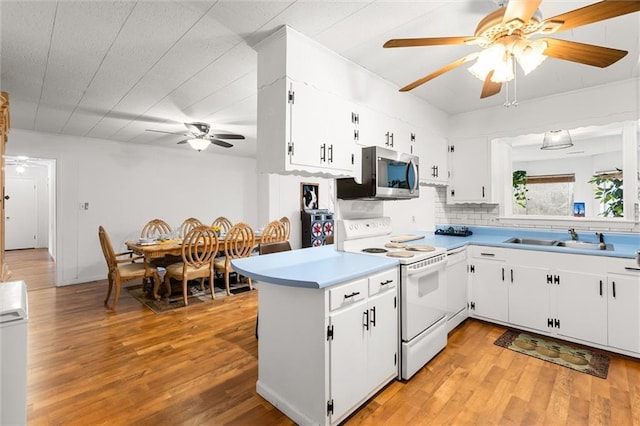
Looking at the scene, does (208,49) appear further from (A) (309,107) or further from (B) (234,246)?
(B) (234,246)

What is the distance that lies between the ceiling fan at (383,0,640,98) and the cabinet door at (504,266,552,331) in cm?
178

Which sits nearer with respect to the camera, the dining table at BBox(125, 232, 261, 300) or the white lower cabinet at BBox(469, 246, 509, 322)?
the white lower cabinet at BBox(469, 246, 509, 322)

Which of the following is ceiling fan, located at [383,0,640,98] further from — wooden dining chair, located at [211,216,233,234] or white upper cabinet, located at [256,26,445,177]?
wooden dining chair, located at [211,216,233,234]

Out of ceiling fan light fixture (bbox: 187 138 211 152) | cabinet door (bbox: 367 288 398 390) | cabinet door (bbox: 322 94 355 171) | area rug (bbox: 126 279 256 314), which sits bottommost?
area rug (bbox: 126 279 256 314)

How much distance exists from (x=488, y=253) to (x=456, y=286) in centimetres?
48

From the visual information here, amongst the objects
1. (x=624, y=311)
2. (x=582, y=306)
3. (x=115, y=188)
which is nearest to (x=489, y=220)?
(x=582, y=306)

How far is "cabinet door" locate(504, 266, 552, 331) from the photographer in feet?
8.57

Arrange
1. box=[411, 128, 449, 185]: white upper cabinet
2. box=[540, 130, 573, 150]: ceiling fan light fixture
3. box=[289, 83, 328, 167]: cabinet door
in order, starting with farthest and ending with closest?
box=[540, 130, 573, 150]: ceiling fan light fixture → box=[411, 128, 449, 185]: white upper cabinet → box=[289, 83, 328, 167]: cabinet door

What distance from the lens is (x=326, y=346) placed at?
1.49 metres

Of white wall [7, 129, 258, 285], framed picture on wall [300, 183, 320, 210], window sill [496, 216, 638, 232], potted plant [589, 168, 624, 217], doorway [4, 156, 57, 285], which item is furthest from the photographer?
doorway [4, 156, 57, 285]

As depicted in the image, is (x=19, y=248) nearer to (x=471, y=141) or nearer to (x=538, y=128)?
(x=471, y=141)

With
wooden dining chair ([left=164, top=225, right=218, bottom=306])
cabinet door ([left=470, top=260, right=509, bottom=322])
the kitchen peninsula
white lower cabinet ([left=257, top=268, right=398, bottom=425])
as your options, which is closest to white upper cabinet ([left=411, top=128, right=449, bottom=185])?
the kitchen peninsula

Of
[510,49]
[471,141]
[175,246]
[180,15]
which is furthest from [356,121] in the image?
[175,246]

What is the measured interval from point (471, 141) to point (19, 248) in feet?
36.0
